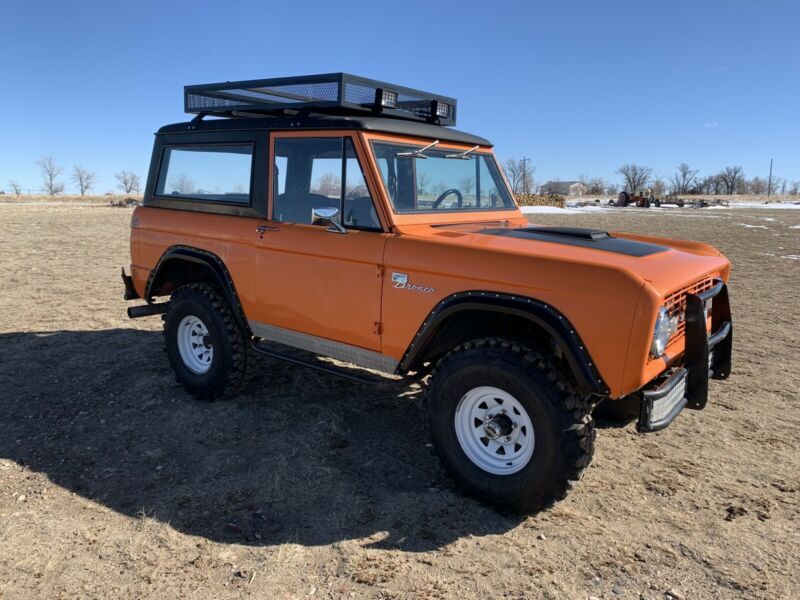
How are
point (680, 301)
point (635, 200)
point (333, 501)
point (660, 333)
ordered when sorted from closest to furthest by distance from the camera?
1. point (660, 333)
2. point (680, 301)
3. point (333, 501)
4. point (635, 200)

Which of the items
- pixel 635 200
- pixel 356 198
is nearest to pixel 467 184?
pixel 356 198

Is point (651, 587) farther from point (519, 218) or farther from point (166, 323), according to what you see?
point (166, 323)

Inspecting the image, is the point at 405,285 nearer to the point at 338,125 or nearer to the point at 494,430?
the point at 494,430

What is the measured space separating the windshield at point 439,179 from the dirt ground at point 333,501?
172 cm

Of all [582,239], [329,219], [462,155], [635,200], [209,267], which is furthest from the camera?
[635,200]

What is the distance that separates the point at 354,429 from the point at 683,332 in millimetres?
2396

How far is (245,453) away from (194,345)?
146cm

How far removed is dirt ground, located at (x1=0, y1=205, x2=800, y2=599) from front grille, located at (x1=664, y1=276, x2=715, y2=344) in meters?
1.05

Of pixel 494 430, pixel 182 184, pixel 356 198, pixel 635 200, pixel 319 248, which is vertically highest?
pixel 635 200

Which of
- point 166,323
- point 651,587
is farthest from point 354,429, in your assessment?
point 651,587

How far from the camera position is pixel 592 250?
351cm

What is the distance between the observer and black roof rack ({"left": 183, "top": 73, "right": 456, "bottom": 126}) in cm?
444

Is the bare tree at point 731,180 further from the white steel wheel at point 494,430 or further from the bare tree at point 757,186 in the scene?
Answer: the white steel wheel at point 494,430

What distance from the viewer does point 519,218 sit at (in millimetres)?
5082
